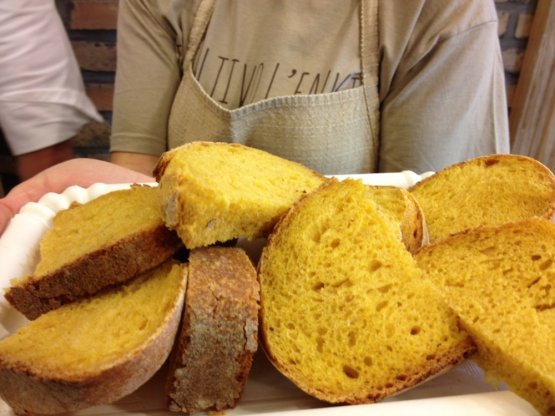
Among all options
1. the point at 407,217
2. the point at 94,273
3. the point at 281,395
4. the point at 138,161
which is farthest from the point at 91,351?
the point at 138,161

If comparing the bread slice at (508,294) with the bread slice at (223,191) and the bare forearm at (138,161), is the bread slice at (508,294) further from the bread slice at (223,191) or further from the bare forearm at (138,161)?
the bare forearm at (138,161)

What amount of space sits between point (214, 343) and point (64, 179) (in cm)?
58

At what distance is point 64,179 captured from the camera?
1.04m

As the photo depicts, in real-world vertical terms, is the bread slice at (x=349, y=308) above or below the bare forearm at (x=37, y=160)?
above

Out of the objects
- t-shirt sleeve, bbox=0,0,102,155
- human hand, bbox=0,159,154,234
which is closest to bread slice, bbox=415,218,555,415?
human hand, bbox=0,159,154,234

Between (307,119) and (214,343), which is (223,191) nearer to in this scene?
(214,343)

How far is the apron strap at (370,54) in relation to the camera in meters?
1.07

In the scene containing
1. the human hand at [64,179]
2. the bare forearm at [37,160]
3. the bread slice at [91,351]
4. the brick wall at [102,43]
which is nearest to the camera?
the bread slice at [91,351]

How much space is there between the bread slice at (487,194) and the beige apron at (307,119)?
0.92 ft

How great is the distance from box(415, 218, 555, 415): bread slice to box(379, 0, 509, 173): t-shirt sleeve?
45 cm

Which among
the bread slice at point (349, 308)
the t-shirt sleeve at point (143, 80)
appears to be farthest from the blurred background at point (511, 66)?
the bread slice at point (349, 308)

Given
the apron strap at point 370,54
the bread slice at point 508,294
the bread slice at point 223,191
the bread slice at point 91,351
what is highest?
the apron strap at point 370,54

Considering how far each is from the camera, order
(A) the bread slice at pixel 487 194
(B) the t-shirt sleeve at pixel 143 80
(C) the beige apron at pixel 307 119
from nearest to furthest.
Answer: (A) the bread slice at pixel 487 194, (C) the beige apron at pixel 307 119, (B) the t-shirt sleeve at pixel 143 80

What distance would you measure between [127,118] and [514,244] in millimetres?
935
